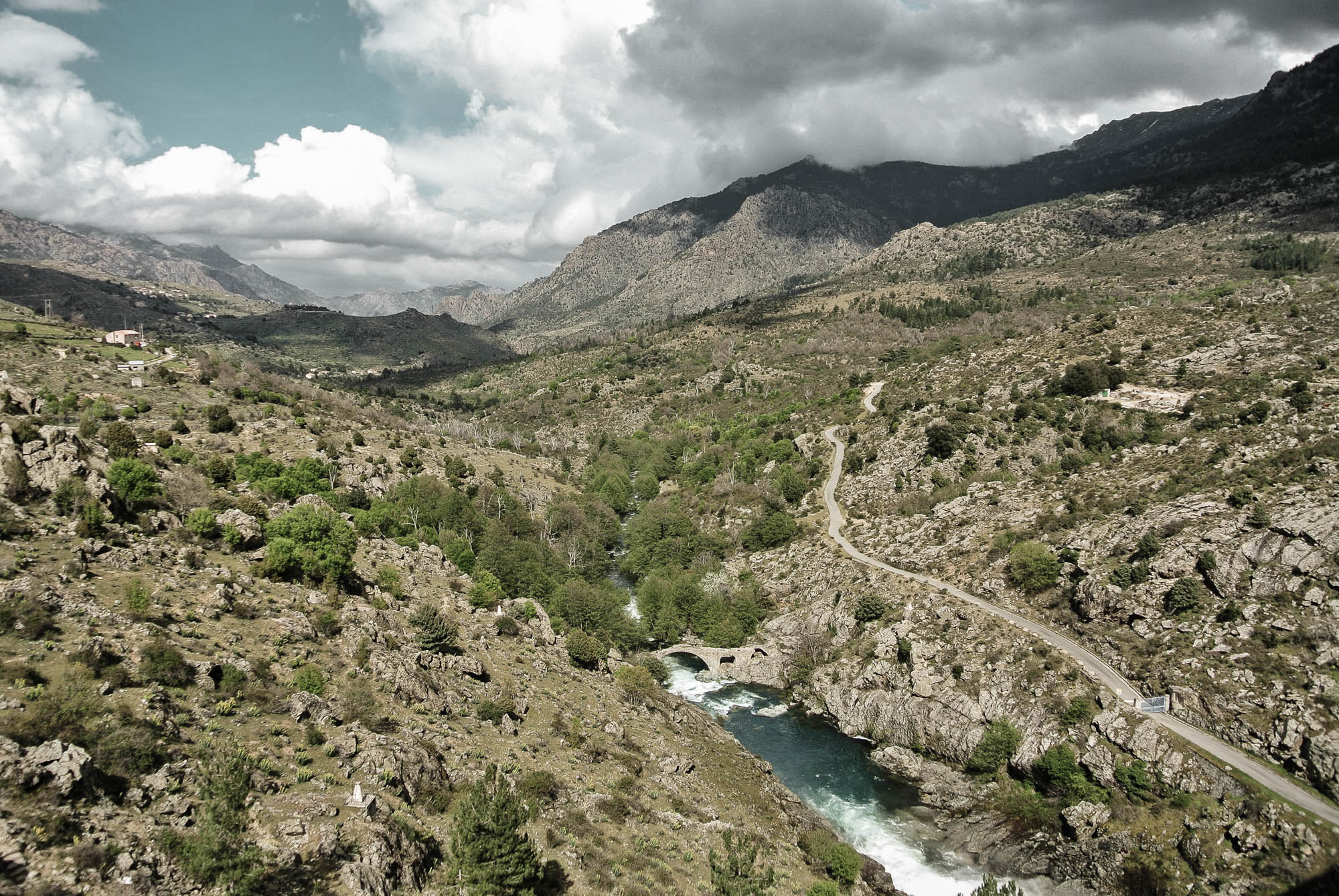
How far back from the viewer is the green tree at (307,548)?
41.1 m

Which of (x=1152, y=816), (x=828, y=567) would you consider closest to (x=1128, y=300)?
(x=828, y=567)

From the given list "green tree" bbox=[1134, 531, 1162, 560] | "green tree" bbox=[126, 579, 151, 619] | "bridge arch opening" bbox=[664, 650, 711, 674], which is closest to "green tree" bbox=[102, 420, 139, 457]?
"green tree" bbox=[126, 579, 151, 619]

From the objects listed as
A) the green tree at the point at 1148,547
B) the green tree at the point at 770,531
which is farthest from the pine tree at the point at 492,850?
the green tree at the point at 770,531

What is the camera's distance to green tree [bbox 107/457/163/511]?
1502 inches

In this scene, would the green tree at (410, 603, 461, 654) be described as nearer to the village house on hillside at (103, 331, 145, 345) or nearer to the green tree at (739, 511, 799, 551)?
the green tree at (739, 511, 799, 551)

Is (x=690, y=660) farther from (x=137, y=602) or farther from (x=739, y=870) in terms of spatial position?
(x=137, y=602)

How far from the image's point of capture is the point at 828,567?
8512 cm

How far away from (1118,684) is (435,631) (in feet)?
183

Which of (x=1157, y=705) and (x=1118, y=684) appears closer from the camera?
(x=1157, y=705)

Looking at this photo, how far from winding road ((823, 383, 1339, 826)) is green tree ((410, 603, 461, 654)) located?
177 ft

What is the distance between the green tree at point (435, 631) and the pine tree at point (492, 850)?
737 inches

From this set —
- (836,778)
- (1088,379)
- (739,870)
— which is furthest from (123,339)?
(1088,379)

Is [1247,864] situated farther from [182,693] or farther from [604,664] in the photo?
[182,693]

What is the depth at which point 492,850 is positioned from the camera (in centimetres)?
2488
